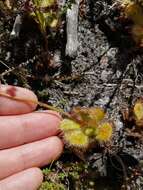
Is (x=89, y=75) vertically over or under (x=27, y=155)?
over

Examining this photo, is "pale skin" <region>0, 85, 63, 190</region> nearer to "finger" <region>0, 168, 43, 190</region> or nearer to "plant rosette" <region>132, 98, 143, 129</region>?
"finger" <region>0, 168, 43, 190</region>

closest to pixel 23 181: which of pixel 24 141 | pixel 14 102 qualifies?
pixel 24 141

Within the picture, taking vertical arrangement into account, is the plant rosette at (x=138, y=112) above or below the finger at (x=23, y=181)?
above

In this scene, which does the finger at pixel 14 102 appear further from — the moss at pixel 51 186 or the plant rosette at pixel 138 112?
the plant rosette at pixel 138 112

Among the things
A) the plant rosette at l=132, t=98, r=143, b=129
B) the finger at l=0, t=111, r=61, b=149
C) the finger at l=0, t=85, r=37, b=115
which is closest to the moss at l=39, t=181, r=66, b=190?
the finger at l=0, t=111, r=61, b=149

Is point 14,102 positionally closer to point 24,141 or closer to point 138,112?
point 24,141

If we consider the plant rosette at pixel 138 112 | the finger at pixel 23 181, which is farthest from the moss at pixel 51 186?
the plant rosette at pixel 138 112
